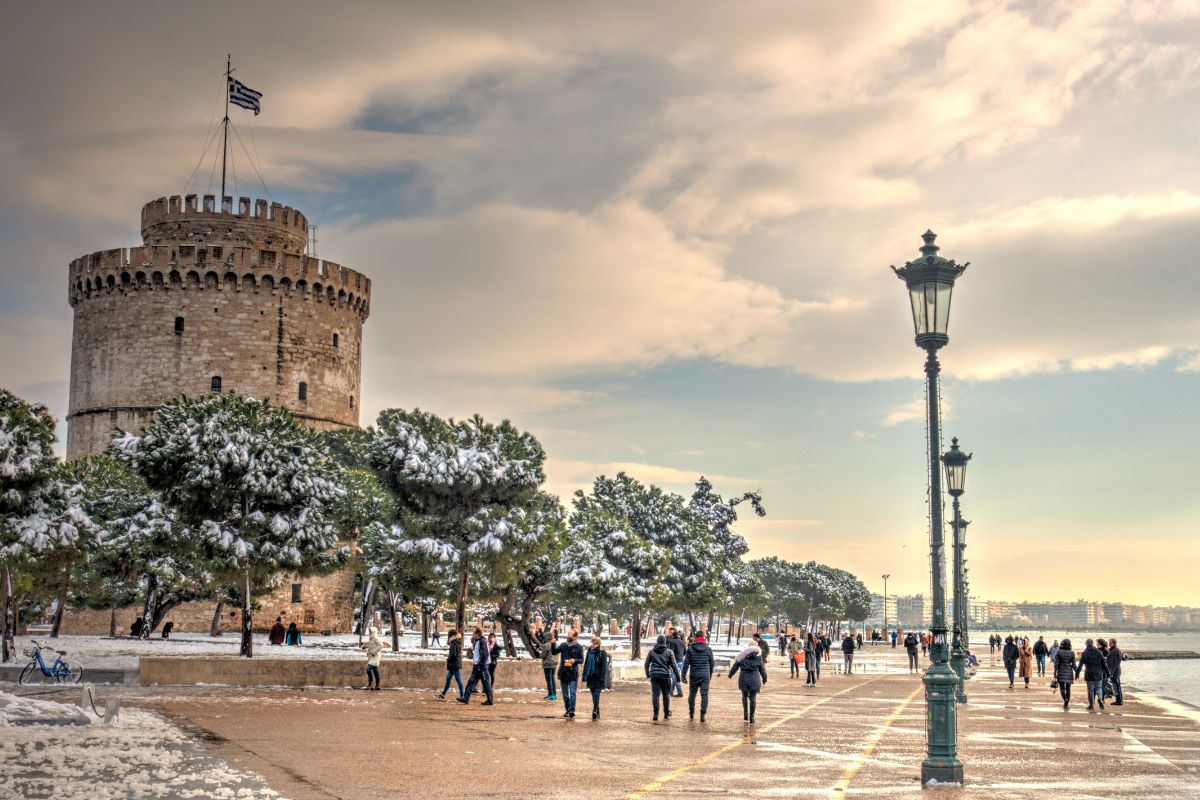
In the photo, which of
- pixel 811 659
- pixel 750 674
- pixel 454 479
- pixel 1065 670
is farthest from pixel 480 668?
pixel 811 659

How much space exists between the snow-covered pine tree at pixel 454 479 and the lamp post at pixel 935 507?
20289mm

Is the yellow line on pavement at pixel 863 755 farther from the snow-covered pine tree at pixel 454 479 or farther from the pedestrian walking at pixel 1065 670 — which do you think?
the snow-covered pine tree at pixel 454 479

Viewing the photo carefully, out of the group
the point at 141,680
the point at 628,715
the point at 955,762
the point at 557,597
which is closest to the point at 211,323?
the point at 557,597

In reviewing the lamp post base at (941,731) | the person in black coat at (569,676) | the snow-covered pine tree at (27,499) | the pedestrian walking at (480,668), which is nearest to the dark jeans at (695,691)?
the person in black coat at (569,676)

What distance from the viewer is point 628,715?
74.7 ft

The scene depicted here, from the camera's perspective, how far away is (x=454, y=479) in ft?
115

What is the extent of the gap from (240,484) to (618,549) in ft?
66.6

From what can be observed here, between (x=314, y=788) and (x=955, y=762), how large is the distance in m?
6.80

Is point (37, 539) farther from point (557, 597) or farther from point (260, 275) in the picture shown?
point (260, 275)

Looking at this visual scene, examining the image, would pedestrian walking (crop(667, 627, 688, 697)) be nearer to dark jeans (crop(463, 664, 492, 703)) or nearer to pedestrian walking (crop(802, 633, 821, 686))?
dark jeans (crop(463, 664, 492, 703))

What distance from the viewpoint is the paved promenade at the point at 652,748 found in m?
13.0

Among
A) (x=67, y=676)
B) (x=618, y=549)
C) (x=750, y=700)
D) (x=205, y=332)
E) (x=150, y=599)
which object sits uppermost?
(x=205, y=332)

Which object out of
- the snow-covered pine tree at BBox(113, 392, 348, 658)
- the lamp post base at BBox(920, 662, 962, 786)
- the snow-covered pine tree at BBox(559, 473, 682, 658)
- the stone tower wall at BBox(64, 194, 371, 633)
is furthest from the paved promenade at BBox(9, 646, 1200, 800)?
the stone tower wall at BBox(64, 194, 371, 633)

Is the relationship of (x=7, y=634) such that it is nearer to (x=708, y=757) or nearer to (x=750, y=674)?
(x=750, y=674)
